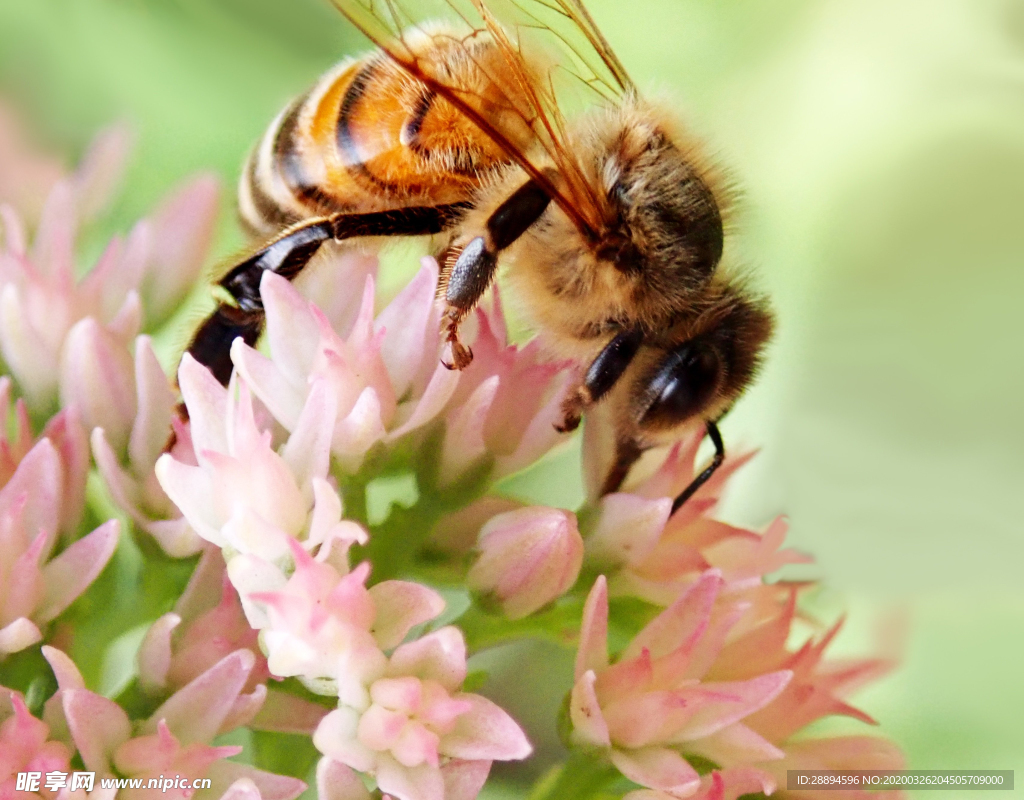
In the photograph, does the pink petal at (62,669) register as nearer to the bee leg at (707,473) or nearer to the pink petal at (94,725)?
the pink petal at (94,725)

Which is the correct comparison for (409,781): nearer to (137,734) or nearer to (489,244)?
(137,734)

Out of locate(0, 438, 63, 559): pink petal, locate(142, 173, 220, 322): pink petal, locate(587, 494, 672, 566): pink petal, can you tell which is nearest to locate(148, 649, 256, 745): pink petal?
locate(0, 438, 63, 559): pink petal

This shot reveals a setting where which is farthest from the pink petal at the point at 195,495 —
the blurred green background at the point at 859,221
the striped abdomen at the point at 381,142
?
the blurred green background at the point at 859,221

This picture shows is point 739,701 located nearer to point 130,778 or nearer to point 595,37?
point 130,778

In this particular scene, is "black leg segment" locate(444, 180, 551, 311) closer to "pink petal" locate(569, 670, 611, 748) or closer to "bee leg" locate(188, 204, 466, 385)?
"bee leg" locate(188, 204, 466, 385)

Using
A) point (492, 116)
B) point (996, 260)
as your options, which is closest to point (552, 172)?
point (492, 116)

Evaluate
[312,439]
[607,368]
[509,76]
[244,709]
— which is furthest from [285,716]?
[509,76]
